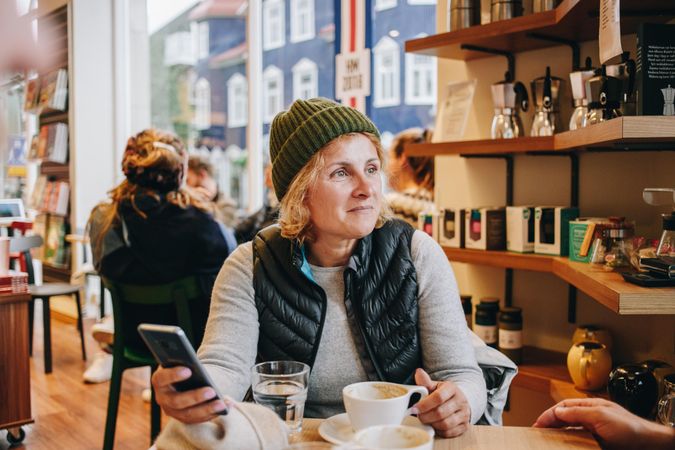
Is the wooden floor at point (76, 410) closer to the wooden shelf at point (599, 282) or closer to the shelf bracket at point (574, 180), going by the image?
the wooden shelf at point (599, 282)

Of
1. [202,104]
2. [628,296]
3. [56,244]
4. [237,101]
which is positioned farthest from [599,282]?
[56,244]

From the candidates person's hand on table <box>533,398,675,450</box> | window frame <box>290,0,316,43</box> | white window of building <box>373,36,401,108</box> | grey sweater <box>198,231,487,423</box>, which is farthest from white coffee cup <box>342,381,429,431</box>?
window frame <box>290,0,316,43</box>

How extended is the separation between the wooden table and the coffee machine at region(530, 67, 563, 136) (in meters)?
1.63

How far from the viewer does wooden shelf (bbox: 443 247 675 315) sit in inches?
67.8

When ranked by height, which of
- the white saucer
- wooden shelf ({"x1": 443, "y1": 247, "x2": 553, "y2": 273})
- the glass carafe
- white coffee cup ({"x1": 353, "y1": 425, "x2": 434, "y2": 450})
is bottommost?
the glass carafe

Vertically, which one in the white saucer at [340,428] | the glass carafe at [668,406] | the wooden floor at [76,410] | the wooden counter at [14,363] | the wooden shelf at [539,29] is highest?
the wooden shelf at [539,29]

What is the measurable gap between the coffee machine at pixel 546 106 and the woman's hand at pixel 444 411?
165 cm

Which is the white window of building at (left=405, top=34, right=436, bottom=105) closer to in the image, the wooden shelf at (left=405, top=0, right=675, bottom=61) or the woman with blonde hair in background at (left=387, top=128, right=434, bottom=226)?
the woman with blonde hair in background at (left=387, top=128, right=434, bottom=226)

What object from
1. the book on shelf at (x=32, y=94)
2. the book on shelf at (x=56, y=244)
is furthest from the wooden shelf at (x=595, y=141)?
the book on shelf at (x=32, y=94)

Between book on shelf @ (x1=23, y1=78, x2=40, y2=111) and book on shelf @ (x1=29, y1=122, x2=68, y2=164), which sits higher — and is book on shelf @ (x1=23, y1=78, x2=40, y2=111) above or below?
above

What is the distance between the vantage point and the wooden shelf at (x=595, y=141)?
5.78ft

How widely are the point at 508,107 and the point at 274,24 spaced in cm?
293

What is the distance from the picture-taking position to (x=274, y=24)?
5281mm

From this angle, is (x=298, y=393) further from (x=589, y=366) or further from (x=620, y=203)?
(x=620, y=203)
